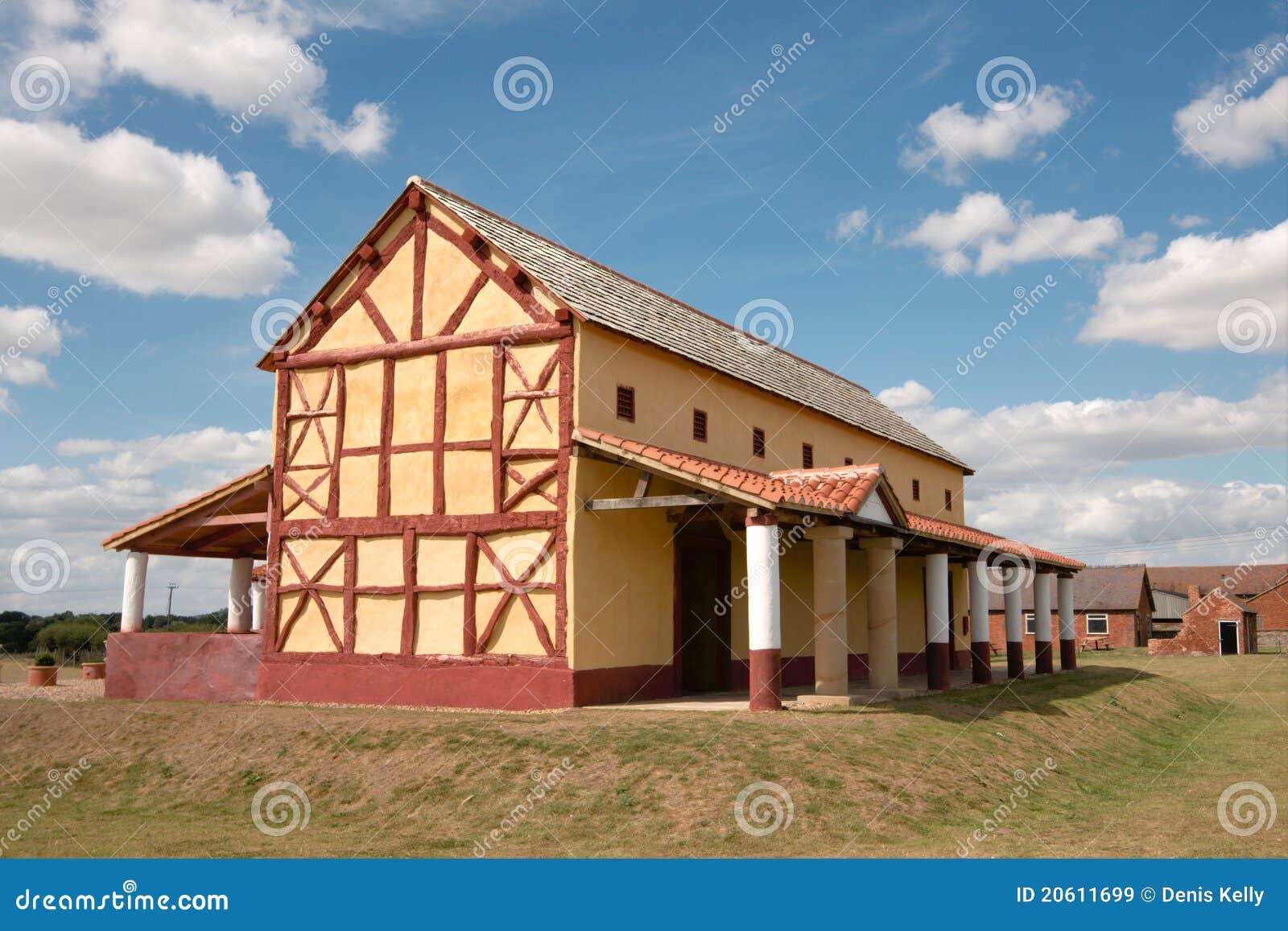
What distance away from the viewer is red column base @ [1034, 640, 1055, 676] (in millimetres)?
29297

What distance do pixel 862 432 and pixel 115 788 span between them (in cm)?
2047

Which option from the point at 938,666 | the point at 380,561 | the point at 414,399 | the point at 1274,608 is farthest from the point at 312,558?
the point at 1274,608

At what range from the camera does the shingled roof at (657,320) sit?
63.0 ft

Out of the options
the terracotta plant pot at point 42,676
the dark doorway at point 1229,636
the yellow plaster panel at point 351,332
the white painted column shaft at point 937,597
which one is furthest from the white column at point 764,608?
the dark doorway at point 1229,636

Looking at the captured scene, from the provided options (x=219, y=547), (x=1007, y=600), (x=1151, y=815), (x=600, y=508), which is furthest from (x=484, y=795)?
(x=1007, y=600)

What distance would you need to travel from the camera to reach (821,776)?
499 inches

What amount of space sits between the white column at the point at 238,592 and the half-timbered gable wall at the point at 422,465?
498cm

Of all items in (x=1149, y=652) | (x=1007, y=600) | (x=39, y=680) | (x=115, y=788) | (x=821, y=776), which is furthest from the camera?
(x=1149, y=652)

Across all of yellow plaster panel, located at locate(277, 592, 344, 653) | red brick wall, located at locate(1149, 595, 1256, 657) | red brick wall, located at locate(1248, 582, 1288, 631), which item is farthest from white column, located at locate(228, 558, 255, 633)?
red brick wall, located at locate(1248, 582, 1288, 631)

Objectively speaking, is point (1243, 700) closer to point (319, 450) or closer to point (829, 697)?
point (829, 697)

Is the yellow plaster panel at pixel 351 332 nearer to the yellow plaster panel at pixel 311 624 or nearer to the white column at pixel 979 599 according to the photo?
the yellow plaster panel at pixel 311 624

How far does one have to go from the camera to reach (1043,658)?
2973 cm

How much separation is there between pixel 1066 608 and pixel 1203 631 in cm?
2774

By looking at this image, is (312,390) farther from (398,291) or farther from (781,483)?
(781,483)
